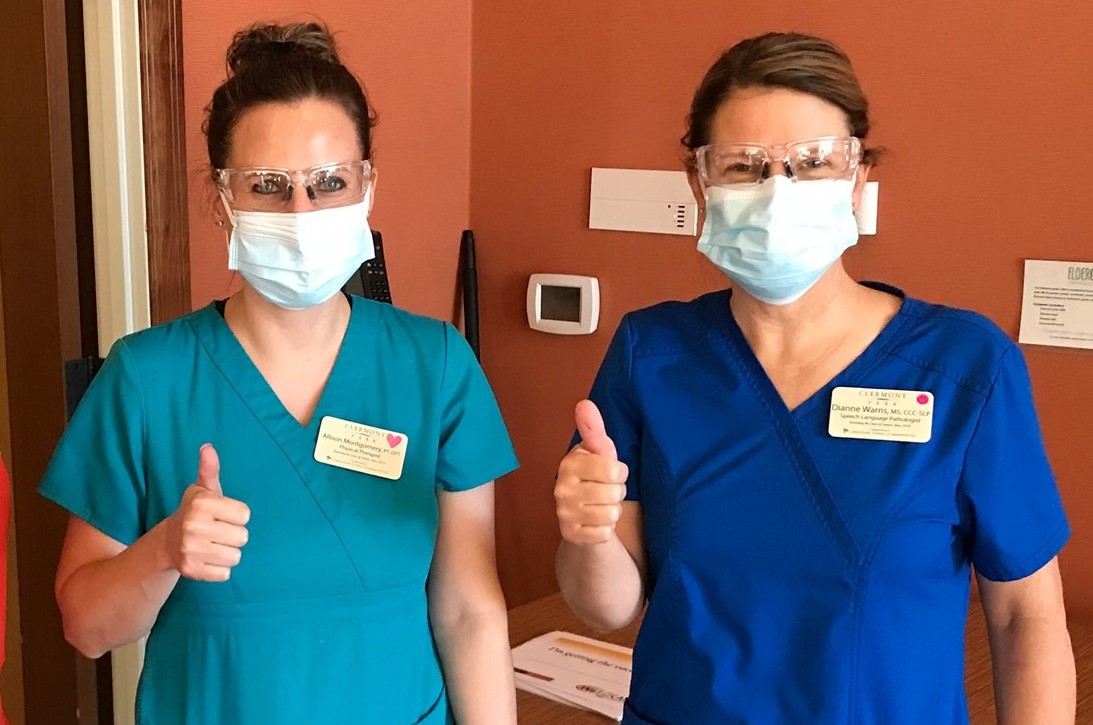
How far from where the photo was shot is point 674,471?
3.92 feet

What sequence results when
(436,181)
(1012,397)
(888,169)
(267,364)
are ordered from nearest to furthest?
1. (1012,397)
2. (267,364)
3. (888,169)
4. (436,181)

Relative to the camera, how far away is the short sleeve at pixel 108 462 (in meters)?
1.17

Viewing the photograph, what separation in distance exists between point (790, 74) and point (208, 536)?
0.74 metres

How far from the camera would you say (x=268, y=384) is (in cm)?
122

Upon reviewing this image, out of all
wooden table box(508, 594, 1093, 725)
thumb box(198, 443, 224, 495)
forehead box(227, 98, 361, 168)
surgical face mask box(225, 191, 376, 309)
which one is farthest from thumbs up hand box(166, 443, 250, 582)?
wooden table box(508, 594, 1093, 725)

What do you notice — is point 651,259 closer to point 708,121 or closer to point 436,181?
point 436,181

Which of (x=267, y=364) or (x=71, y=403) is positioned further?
(x=71, y=403)

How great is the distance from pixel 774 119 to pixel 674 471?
1.26 feet

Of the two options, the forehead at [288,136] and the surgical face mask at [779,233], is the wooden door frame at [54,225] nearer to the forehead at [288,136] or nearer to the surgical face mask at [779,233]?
the forehead at [288,136]

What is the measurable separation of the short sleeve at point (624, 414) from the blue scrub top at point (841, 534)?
41 millimetres

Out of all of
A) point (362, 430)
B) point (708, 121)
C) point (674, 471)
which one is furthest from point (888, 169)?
point (362, 430)

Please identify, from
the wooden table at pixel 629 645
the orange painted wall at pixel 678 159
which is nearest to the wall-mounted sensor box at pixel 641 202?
the orange painted wall at pixel 678 159

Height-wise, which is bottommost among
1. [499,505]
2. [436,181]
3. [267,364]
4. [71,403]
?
[499,505]

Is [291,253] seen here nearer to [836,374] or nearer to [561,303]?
[836,374]
